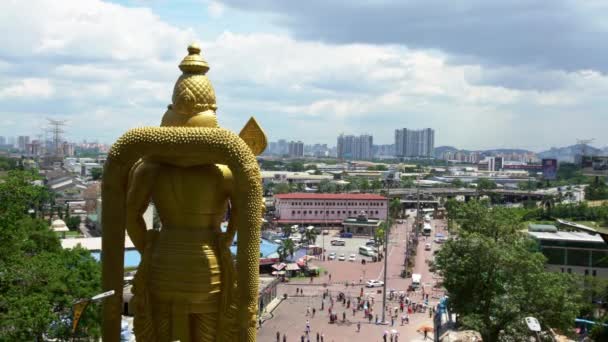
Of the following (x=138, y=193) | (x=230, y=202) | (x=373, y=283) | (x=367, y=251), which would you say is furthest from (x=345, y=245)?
(x=138, y=193)

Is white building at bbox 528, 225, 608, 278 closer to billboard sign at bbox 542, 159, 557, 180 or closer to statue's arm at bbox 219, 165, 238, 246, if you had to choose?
statue's arm at bbox 219, 165, 238, 246

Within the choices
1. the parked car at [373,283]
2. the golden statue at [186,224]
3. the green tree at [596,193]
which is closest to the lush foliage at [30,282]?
the golden statue at [186,224]

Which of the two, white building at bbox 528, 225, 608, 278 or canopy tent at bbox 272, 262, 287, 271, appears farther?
canopy tent at bbox 272, 262, 287, 271

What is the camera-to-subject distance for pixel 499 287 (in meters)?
21.4

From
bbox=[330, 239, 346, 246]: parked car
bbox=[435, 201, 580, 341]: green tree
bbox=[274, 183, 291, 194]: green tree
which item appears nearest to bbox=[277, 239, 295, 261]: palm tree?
bbox=[330, 239, 346, 246]: parked car

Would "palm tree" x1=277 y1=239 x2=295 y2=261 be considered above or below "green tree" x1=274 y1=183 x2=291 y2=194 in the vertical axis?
below

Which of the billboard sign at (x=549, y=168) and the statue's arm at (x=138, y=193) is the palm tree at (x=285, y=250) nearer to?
the statue's arm at (x=138, y=193)

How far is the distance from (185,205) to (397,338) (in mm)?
20445

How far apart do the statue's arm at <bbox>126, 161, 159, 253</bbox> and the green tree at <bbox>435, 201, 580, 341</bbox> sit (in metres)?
13.9

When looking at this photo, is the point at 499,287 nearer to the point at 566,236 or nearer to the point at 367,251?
the point at 566,236

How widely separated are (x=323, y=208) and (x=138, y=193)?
66.6 m

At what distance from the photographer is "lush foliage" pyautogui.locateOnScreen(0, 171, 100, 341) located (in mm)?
13211

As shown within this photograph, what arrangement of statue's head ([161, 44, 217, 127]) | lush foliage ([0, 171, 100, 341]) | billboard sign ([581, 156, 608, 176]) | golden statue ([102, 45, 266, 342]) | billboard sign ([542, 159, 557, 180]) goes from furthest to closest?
billboard sign ([542, 159, 557, 180]), billboard sign ([581, 156, 608, 176]), lush foliage ([0, 171, 100, 341]), statue's head ([161, 44, 217, 127]), golden statue ([102, 45, 266, 342])

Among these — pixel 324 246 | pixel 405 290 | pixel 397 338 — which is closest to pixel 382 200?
pixel 324 246
